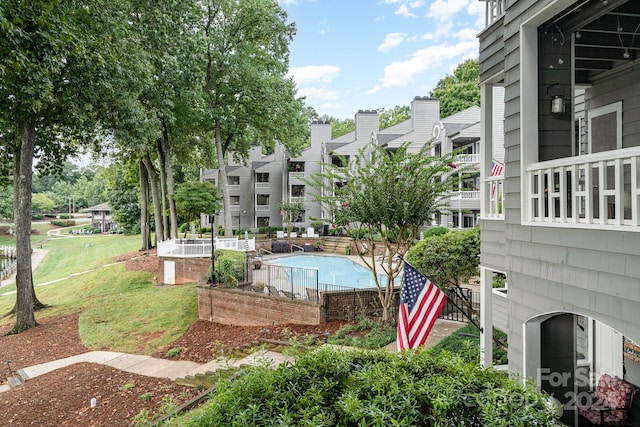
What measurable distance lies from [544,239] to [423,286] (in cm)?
195

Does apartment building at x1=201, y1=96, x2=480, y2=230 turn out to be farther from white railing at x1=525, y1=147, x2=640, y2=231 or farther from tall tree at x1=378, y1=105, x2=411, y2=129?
white railing at x1=525, y1=147, x2=640, y2=231

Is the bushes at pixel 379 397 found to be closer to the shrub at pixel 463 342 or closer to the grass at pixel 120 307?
the shrub at pixel 463 342

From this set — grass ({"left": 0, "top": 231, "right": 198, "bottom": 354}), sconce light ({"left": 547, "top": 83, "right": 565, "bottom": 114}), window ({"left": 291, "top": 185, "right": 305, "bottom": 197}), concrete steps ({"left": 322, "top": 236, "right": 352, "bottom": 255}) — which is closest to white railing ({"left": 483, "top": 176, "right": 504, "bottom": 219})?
sconce light ({"left": 547, "top": 83, "right": 565, "bottom": 114})

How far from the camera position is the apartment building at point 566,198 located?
2.89 meters

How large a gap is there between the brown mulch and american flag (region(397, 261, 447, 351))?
2729 millimetres

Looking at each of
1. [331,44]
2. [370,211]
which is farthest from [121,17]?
[331,44]

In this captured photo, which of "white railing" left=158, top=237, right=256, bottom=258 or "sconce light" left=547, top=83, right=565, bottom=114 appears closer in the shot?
"sconce light" left=547, top=83, right=565, bottom=114

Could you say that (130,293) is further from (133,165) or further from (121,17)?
(133,165)

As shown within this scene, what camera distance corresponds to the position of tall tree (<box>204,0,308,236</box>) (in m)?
22.7

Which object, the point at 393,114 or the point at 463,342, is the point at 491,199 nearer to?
the point at 463,342

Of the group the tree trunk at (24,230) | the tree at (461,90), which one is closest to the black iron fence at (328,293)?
the tree trunk at (24,230)

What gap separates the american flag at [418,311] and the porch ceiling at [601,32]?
3.54 meters

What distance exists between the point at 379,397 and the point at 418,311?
9.58 ft

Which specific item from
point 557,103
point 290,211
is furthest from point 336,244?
point 557,103
